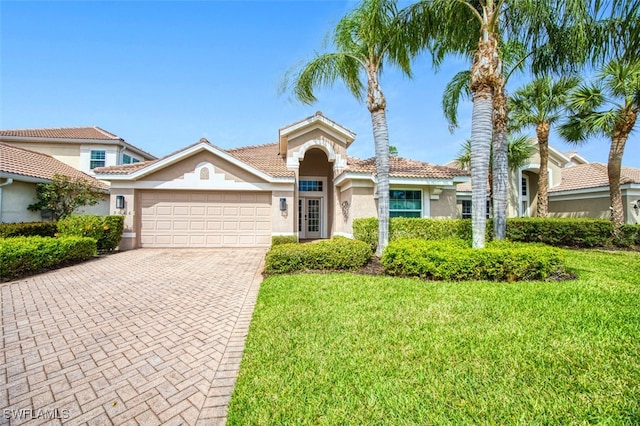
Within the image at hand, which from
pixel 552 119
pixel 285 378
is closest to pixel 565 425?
pixel 285 378

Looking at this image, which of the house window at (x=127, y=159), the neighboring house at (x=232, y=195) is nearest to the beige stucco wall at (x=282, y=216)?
the neighboring house at (x=232, y=195)

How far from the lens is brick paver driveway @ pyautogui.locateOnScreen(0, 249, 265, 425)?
104 inches

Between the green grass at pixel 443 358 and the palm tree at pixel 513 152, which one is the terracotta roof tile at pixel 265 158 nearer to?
the green grass at pixel 443 358

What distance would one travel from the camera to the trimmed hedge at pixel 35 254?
7.27 meters

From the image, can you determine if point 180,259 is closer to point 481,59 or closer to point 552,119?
point 481,59

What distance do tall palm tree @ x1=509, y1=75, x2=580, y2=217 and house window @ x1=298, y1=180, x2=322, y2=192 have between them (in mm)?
11760

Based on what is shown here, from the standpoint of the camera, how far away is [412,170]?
12875mm

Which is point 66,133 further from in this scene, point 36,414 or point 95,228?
point 36,414

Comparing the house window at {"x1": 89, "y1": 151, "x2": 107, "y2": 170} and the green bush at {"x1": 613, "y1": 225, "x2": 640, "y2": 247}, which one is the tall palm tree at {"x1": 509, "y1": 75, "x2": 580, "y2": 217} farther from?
the house window at {"x1": 89, "y1": 151, "x2": 107, "y2": 170}

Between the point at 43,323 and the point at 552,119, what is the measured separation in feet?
70.7

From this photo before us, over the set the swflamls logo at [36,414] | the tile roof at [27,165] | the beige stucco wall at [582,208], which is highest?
the tile roof at [27,165]

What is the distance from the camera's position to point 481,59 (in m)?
7.54

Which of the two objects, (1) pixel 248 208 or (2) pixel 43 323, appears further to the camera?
(1) pixel 248 208

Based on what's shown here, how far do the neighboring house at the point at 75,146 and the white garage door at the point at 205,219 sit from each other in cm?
893
